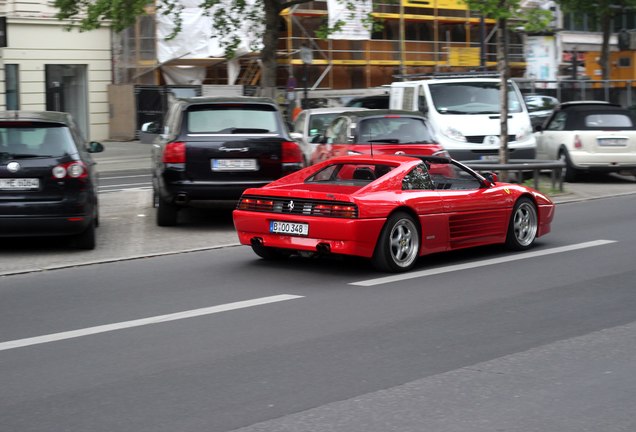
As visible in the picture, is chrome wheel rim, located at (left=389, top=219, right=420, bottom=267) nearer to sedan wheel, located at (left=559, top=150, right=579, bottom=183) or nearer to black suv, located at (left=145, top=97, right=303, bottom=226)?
black suv, located at (left=145, top=97, right=303, bottom=226)

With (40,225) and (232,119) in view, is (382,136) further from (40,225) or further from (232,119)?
(40,225)

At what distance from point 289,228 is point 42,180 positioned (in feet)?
9.96

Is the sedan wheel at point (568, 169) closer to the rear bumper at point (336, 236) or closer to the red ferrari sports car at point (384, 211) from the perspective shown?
the red ferrari sports car at point (384, 211)

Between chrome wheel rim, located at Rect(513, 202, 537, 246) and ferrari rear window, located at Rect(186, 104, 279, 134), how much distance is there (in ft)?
12.1

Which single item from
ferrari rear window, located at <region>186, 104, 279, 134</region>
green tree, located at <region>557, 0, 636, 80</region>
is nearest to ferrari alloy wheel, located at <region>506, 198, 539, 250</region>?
ferrari rear window, located at <region>186, 104, 279, 134</region>

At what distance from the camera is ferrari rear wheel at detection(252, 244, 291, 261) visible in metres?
11.3

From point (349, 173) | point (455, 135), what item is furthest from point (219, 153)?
Answer: point (455, 135)

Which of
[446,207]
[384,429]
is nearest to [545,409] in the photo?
[384,429]

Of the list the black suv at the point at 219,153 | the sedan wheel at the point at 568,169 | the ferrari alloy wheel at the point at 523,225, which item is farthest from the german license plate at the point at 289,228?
the sedan wheel at the point at 568,169

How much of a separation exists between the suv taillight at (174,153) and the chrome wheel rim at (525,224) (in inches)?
171

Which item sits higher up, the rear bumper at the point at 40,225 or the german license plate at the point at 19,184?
the german license plate at the point at 19,184

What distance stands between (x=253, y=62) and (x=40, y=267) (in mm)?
35464

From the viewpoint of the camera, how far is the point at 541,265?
36.2ft

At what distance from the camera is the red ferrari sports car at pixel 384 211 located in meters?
10.2
